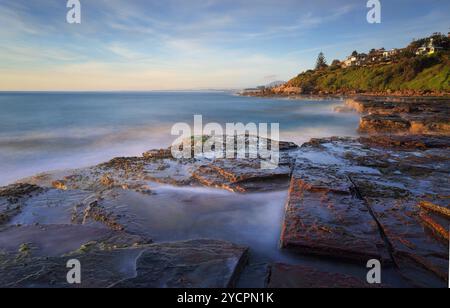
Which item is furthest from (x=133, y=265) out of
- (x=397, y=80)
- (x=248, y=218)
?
(x=397, y=80)

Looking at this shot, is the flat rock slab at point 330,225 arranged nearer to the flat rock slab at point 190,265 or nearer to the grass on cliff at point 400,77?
the flat rock slab at point 190,265

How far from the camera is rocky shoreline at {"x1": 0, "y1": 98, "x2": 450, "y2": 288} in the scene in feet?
9.59

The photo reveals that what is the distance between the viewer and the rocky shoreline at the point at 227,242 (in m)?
2.92

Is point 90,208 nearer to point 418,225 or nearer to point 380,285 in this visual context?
point 380,285

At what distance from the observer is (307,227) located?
3.83 meters

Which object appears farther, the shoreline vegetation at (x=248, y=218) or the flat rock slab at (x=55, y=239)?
the flat rock slab at (x=55, y=239)

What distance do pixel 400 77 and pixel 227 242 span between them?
6948 centimetres

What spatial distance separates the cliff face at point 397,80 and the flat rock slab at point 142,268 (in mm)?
49629

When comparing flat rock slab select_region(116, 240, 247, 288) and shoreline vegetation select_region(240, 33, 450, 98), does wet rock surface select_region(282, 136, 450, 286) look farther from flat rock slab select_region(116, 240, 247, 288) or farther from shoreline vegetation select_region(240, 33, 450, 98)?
shoreline vegetation select_region(240, 33, 450, 98)

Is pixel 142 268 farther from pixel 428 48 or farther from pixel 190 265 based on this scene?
pixel 428 48

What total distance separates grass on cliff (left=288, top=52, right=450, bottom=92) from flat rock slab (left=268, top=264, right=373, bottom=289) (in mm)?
54256

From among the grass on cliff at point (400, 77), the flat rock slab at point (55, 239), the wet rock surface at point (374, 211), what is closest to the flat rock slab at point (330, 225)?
the wet rock surface at point (374, 211)

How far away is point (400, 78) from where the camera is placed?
196 ft

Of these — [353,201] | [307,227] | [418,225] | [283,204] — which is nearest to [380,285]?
[307,227]
